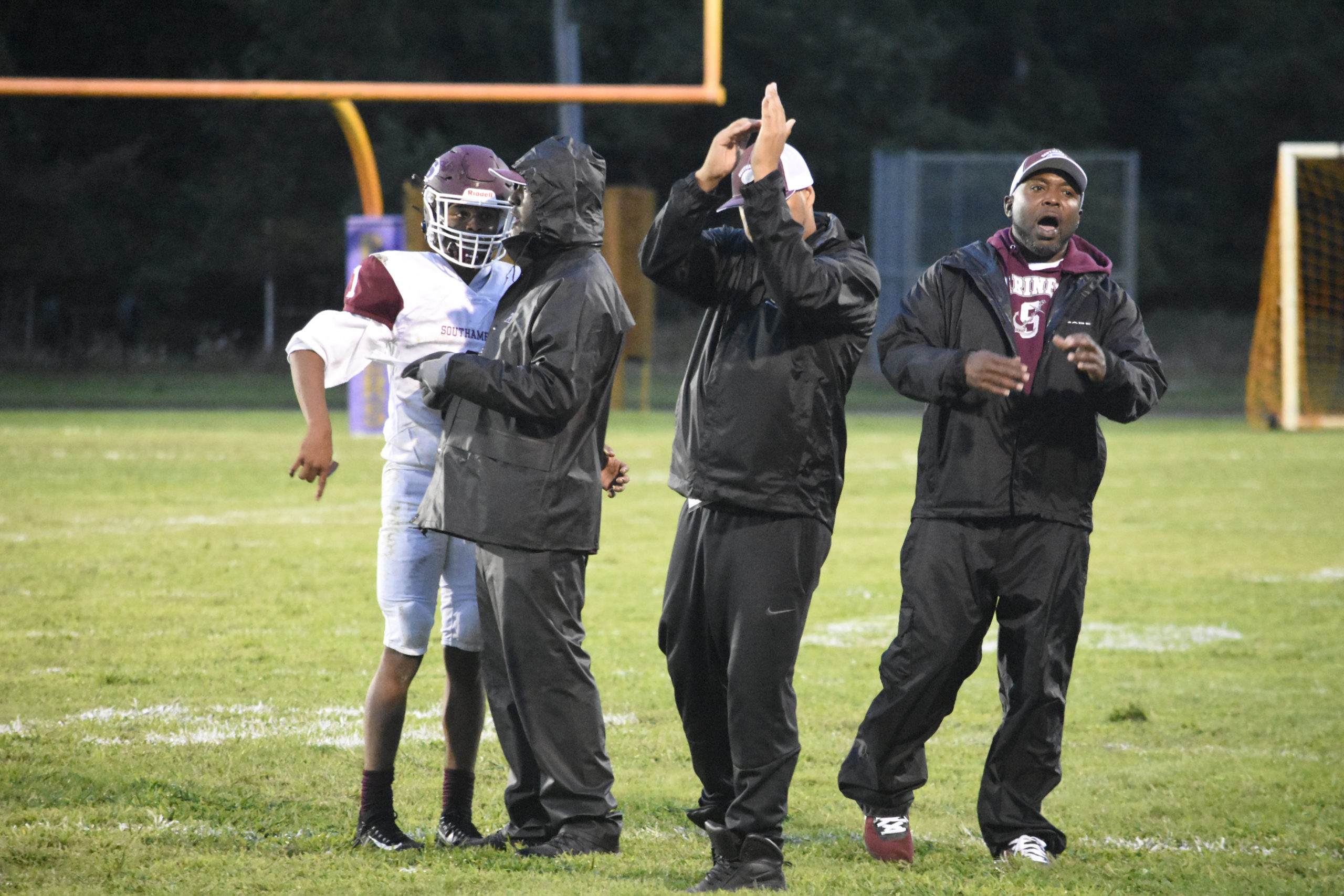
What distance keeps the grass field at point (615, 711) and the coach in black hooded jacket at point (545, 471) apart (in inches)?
11.1

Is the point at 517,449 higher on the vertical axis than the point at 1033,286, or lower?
lower

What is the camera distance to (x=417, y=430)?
13.9 ft

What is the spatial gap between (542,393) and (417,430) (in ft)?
1.70

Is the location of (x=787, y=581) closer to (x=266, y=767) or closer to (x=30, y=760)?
(x=266, y=767)

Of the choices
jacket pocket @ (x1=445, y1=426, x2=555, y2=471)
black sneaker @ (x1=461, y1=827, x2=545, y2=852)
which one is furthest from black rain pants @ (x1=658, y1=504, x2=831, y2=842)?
black sneaker @ (x1=461, y1=827, x2=545, y2=852)

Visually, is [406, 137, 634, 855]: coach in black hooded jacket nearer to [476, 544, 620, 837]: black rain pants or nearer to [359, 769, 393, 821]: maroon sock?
[476, 544, 620, 837]: black rain pants

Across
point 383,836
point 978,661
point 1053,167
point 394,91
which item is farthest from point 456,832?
point 394,91

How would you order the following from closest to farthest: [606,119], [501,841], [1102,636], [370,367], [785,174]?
1. [785,174]
2. [501,841]
3. [1102,636]
4. [370,367]
5. [606,119]

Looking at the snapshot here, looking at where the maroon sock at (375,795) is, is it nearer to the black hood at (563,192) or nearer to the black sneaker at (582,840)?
the black sneaker at (582,840)

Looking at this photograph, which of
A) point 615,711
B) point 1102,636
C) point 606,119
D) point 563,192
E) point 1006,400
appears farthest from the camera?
point 606,119

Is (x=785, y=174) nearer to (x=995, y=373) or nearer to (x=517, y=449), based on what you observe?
(x=995, y=373)

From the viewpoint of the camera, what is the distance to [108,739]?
17.1 feet

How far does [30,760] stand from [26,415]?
15.7m

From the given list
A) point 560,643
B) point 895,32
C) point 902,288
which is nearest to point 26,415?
point 902,288
